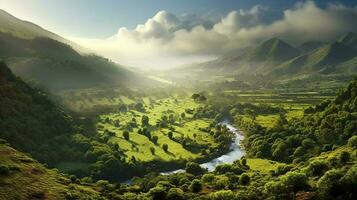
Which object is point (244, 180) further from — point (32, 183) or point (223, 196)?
point (32, 183)

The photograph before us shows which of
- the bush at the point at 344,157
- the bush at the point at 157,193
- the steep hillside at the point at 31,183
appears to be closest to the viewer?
the steep hillside at the point at 31,183

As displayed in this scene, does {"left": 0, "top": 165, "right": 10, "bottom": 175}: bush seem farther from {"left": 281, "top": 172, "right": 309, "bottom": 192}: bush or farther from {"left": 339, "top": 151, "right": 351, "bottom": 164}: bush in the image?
{"left": 339, "top": 151, "right": 351, "bottom": 164}: bush

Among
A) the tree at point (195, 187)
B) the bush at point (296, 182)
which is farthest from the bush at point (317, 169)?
the tree at point (195, 187)

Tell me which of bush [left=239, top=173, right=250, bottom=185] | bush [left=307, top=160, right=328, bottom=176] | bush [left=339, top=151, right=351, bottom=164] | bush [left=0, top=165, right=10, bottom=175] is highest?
bush [left=339, top=151, right=351, bottom=164]

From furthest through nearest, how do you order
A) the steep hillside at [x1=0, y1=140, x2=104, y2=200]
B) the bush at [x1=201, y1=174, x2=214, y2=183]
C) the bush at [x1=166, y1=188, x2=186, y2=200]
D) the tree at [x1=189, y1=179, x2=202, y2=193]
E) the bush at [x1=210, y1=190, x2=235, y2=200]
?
the bush at [x1=201, y1=174, x2=214, y2=183] < the tree at [x1=189, y1=179, x2=202, y2=193] < the bush at [x1=166, y1=188, x2=186, y2=200] < the bush at [x1=210, y1=190, x2=235, y2=200] < the steep hillside at [x1=0, y1=140, x2=104, y2=200]

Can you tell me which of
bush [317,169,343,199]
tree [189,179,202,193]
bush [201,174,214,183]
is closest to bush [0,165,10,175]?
tree [189,179,202,193]

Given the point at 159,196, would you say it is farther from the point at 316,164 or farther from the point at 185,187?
the point at 316,164

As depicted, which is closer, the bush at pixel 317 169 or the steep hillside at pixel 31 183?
the steep hillside at pixel 31 183

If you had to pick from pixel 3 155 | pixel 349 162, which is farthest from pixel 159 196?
pixel 349 162

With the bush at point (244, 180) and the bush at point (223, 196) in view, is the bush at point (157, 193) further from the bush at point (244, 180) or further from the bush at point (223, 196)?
the bush at point (244, 180)

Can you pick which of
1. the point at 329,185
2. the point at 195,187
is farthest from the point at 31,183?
the point at 329,185

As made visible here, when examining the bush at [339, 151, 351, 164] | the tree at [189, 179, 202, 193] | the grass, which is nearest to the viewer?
the grass
